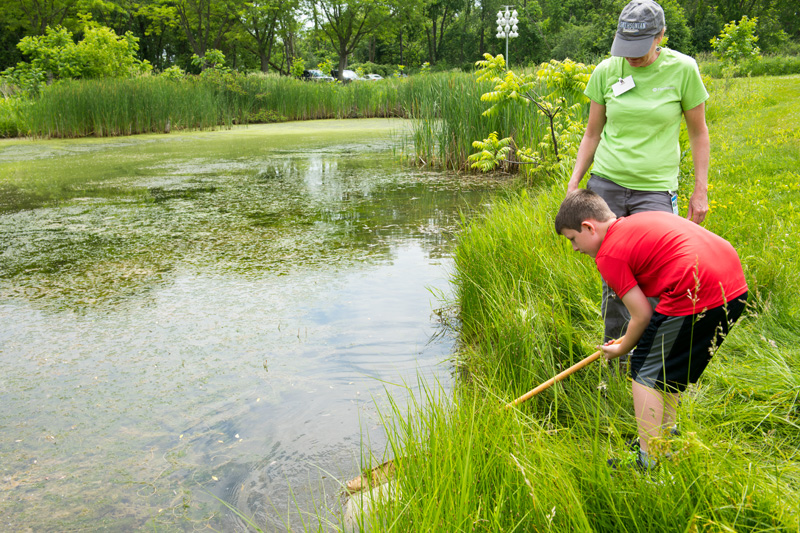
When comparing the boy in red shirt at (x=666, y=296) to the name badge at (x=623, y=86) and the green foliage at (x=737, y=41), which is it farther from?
the green foliage at (x=737, y=41)

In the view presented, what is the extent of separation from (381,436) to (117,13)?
1381 inches

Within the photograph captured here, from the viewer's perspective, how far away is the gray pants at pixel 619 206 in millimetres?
2324

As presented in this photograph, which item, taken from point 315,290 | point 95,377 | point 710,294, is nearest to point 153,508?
point 95,377

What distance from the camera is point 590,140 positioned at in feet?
8.72

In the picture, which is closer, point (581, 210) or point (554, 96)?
point (581, 210)

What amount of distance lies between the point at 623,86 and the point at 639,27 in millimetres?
236

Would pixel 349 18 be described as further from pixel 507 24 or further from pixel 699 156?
pixel 699 156

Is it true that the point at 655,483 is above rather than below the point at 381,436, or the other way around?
above

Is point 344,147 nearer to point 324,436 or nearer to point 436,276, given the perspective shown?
point 436,276

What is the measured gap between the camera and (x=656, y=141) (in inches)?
92.9

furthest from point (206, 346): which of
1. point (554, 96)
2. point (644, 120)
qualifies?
point (554, 96)

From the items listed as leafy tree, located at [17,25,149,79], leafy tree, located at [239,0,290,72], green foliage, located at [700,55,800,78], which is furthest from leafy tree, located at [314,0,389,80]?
green foliage, located at [700,55,800,78]

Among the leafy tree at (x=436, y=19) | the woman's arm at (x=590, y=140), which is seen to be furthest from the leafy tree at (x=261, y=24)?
the woman's arm at (x=590, y=140)

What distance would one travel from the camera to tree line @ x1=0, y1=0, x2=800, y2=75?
28.2 meters
